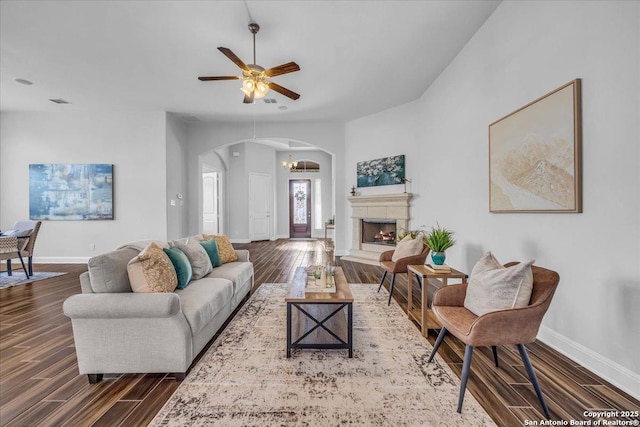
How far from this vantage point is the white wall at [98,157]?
5.80m

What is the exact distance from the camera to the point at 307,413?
5.16 ft

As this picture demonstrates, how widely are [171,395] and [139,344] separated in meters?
0.39

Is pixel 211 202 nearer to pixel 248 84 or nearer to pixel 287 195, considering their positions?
pixel 287 195

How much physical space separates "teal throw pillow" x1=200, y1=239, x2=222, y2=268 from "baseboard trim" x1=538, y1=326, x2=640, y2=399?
334 centimetres

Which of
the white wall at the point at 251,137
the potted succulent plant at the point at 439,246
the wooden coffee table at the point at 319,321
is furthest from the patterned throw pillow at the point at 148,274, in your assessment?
the white wall at the point at 251,137

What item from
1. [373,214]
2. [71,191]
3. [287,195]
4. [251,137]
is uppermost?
[251,137]

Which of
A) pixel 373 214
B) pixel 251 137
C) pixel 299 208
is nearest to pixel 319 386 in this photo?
pixel 373 214

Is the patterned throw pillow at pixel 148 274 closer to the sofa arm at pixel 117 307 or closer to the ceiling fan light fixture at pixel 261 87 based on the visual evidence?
the sofa arm at pixel 117 307

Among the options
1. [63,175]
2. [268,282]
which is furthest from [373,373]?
[63,175]

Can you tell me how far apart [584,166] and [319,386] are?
2405 mm

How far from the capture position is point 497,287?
69.4 inches

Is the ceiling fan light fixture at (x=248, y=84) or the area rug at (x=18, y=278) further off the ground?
the ceiling fan light fixture at (x=248, y=84)

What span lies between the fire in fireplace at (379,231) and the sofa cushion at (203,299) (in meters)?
3.96

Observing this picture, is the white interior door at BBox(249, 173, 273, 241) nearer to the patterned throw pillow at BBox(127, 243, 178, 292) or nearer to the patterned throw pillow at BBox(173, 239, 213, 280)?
the patterned throw pillow at BBox(173, 239, 213, 280)
